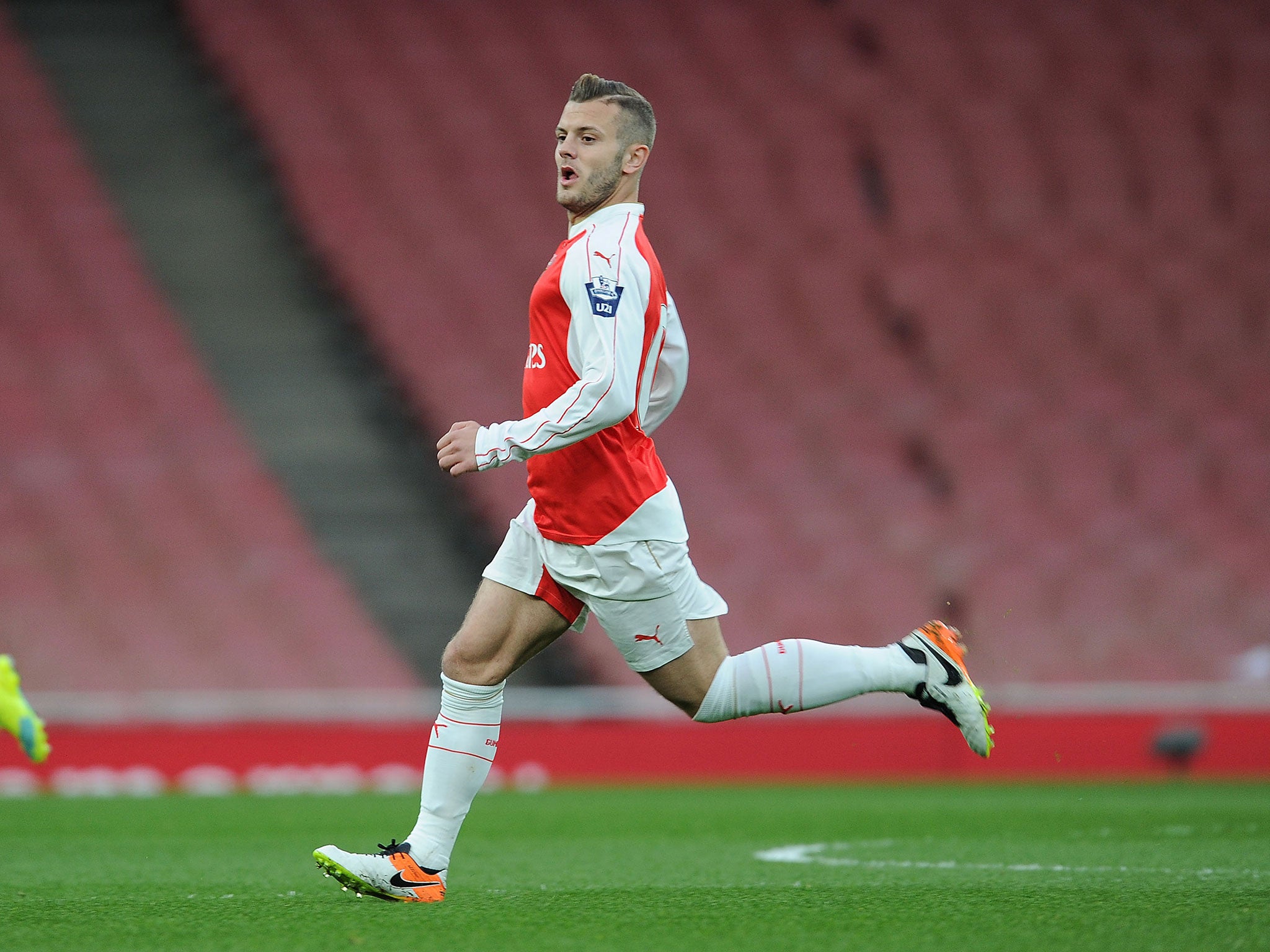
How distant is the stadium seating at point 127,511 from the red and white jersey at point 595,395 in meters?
6.42

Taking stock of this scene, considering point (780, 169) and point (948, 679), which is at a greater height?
point (780, 169)

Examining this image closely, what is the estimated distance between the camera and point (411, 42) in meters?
11.5

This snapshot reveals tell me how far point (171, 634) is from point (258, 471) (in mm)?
1283

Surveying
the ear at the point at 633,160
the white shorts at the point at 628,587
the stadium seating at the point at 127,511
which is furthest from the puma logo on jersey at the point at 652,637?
the stadium seating at the point at 127,511

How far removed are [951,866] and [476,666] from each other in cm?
148

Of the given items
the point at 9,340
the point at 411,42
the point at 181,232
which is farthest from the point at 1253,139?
the point at 9,340

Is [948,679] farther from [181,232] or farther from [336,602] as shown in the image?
[181,232]

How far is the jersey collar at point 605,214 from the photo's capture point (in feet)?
11.0

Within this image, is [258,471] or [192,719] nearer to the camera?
[192,719]

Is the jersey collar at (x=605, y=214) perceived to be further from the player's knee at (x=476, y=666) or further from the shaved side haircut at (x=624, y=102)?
the player's knee at (x=476, y=666)

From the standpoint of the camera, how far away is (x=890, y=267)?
35.3 ft

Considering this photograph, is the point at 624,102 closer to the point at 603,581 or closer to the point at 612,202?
the point at 612,202

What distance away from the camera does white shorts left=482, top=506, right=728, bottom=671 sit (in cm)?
327

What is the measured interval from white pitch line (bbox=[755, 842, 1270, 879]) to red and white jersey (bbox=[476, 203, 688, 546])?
1.26 m
